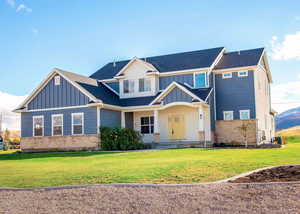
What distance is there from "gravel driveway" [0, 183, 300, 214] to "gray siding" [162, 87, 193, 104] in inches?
715

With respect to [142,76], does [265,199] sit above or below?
below

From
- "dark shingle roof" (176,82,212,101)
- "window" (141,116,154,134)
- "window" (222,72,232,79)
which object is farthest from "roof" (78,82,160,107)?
"window" (222,72,232,79)

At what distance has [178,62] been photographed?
31.6 m

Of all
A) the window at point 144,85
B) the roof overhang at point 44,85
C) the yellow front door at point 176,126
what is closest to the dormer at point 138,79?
the window at point 144,85

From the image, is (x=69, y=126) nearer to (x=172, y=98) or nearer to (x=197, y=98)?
(x=172, y=98)

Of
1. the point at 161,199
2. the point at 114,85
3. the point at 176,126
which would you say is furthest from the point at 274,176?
the point at 114,85

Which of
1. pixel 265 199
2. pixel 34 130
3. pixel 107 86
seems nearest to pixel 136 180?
pixel 265 199

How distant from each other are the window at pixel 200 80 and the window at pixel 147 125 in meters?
4.49

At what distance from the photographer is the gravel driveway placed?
7027mm

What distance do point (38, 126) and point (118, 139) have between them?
6912mm

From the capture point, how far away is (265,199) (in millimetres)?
7266

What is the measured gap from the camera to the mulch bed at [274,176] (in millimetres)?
8887

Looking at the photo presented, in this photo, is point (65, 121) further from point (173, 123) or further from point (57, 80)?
point (173, 123)

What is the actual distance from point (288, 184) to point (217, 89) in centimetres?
2193
